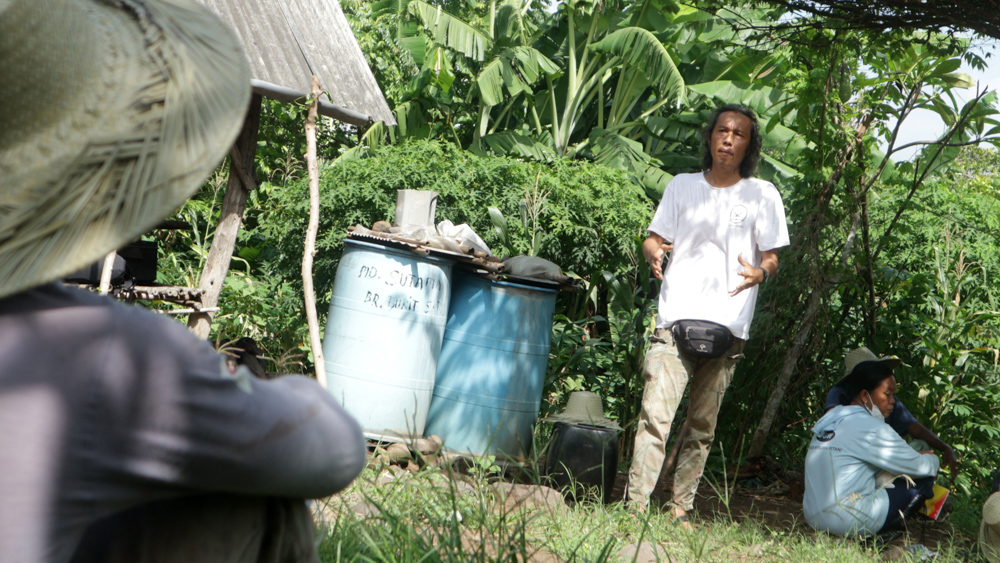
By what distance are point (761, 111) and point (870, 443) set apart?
314 inches

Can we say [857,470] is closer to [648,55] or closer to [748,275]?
[748,275]

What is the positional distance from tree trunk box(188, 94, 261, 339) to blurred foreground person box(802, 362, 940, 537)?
11.9 feet

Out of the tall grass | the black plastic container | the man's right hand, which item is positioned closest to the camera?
the tall grass

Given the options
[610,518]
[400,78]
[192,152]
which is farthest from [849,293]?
[400,78]

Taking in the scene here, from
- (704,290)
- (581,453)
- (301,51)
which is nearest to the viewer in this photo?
(704,290)

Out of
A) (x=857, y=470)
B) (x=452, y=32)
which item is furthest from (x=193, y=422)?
(x=452, y=32)

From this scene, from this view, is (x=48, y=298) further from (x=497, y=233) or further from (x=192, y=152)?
(x=497, y=233)

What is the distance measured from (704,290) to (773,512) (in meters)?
1.58

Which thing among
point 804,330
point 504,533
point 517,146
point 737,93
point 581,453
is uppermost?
point 737,93

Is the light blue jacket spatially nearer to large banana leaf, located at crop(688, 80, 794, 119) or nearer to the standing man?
the standing man

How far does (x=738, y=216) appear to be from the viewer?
4.18m

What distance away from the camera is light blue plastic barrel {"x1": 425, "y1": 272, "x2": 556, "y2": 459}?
4.93 m

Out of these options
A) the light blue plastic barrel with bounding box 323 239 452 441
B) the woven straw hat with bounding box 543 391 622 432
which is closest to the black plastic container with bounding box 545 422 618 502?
the woven straw hat with bounding box 543 391 622 432

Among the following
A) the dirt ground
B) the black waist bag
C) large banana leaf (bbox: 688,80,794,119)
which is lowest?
the dirt ground
